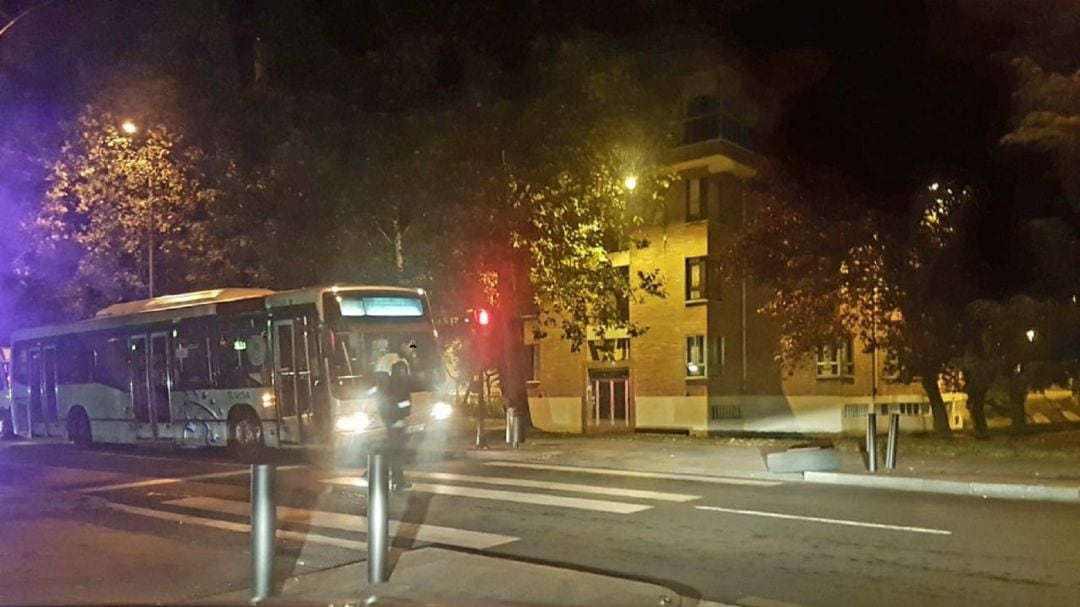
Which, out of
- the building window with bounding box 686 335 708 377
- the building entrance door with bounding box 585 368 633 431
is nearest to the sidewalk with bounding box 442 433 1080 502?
the building window with bounding box 686 335 708 377

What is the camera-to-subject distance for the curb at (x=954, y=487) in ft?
41.6

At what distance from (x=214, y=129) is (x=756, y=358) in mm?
22116

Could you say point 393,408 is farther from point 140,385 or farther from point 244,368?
point 140,385

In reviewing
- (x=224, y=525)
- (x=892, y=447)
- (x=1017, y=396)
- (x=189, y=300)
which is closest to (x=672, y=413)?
(x=1017, y=396)

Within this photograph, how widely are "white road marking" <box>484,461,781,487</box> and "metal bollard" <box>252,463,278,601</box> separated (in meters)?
8.68

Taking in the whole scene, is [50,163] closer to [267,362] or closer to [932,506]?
[267,362]

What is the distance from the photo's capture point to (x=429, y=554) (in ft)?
27.7

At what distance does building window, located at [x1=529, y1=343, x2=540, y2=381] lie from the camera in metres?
40.0

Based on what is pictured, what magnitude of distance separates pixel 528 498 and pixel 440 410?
5803 mm

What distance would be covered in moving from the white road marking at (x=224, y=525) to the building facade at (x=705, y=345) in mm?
21852

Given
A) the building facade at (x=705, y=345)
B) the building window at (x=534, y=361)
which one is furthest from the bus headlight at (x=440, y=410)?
the building window at (x=534, y=361)

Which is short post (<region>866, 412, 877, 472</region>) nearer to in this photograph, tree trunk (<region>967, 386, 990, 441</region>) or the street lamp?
tree trunk (<region>967, 386, 990, 441</region>)

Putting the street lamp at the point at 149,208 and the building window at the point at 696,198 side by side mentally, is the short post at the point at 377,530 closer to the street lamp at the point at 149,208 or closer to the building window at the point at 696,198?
the street lamp at the point at 149,208

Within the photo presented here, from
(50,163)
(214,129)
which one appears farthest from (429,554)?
(50,163)
